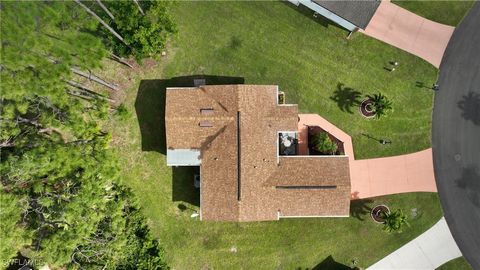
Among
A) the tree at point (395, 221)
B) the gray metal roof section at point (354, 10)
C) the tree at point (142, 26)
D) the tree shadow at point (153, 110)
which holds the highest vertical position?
the gray metal roof section at point (354, 10)

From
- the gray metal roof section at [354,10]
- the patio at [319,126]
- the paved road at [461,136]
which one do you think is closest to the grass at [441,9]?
the paved road at [461,136]

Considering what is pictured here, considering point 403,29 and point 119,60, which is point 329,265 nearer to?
point 403,29

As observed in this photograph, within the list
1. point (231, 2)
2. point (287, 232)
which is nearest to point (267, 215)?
point (287, 232)

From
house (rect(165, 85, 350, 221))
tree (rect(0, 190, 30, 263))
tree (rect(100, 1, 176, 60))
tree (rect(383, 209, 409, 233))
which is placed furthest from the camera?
tree (rect(383, 209, 409, 233))

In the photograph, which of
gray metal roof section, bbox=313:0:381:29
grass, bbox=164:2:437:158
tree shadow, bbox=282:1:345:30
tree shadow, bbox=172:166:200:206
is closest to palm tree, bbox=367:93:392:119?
grass, bbox=164:2:437:158

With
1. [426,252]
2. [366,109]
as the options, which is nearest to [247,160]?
[366,109]

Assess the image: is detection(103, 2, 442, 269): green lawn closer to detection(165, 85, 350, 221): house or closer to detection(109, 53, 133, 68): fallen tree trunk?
detection(109, 53, 133, 68): fallen tree trunk

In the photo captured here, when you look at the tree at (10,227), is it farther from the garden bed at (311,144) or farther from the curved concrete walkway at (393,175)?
the curved concrete walkway at (393,175)
